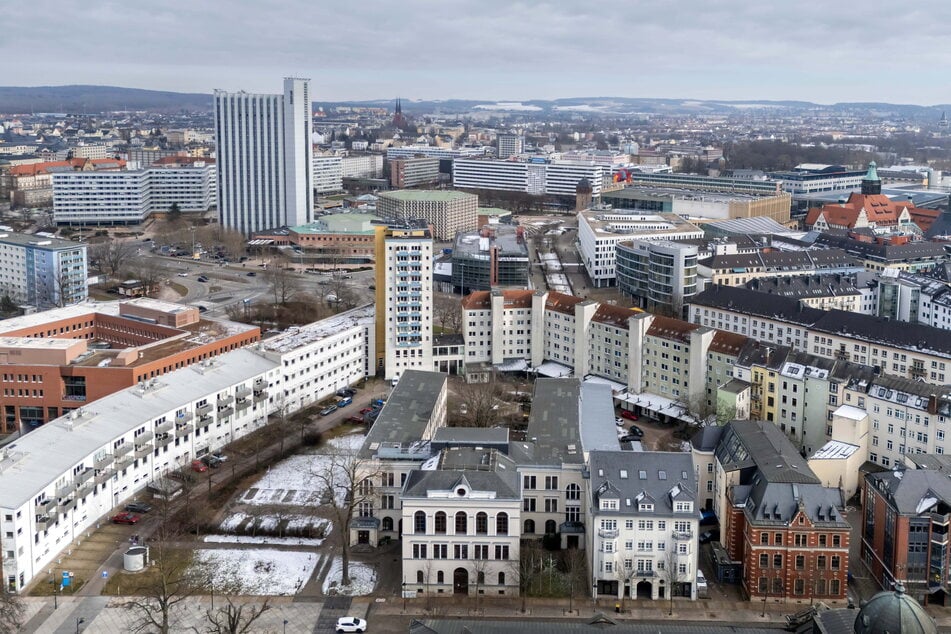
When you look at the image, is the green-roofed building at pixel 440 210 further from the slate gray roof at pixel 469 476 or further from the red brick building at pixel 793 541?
the red brick building at pixel 793 541

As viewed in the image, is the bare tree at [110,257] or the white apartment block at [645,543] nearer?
the white apartment block at [645,543]

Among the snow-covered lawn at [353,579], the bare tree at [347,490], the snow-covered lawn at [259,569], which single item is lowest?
the snow-covered lawn at [353,579]

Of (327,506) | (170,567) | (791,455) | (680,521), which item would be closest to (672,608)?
(680,521)

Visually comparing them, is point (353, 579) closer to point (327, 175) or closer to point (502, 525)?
point (502, 525)

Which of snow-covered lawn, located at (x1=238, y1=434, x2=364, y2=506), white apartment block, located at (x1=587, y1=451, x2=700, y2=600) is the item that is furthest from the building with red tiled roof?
white apartment block, located at (x1=587, y1=451, x2=700, y2=600)

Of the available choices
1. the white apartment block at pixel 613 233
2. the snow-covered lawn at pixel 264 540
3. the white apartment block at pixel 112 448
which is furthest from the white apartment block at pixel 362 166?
the snow-covered lawn at pixel 264 540

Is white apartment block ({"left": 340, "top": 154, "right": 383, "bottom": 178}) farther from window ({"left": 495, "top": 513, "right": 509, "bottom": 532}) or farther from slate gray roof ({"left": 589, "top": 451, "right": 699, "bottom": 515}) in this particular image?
window ({"left": 495, "top": 513, "right": 509, "bottom": 532})

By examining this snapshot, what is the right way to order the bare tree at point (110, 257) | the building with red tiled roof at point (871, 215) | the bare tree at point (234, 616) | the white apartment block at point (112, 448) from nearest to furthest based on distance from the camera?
the bare tree at point (234, 616)
the white apartment block at point (112, 448)
the bare tree at point (110, 257)
the building with red tiled roof at point (871, 215)
